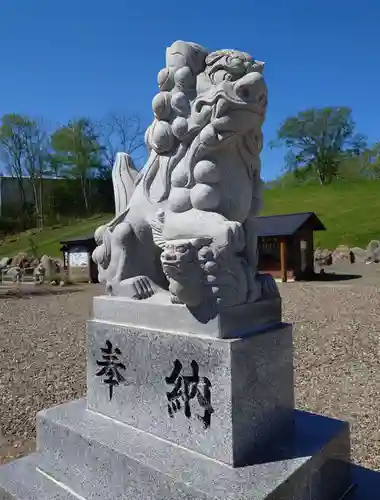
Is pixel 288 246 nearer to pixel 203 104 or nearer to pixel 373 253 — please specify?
pixel 373 253

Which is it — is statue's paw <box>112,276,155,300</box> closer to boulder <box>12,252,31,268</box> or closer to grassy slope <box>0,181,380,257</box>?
boulder <box>12,252,31,268</box>

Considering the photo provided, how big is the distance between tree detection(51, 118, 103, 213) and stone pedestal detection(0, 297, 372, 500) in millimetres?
36093

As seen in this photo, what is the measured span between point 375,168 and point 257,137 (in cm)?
4776

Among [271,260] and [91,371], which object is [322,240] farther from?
[91,371]

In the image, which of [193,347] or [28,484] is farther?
[28,484]

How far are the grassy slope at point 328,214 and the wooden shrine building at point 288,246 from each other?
8.63m

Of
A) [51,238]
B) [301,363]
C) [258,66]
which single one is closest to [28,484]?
[258,66]

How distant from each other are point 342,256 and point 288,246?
7503 millimetres

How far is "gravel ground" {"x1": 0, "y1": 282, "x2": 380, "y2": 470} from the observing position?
382cm

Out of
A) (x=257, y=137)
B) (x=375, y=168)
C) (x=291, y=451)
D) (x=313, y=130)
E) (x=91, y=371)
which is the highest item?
(x=313, y=130)

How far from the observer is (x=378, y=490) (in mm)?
2262

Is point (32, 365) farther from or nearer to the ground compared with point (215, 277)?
nearer to the ground

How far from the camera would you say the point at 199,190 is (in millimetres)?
2047

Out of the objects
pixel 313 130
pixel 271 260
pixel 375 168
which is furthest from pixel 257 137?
pixel 375 168
